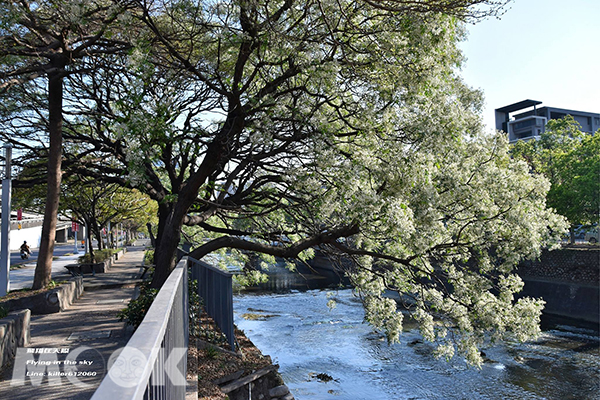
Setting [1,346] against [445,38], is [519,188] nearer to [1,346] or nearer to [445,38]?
[445,38]

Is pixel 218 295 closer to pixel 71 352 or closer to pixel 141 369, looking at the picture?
pixel 71 352

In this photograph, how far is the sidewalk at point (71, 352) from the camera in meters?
5.91

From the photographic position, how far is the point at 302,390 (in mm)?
14609

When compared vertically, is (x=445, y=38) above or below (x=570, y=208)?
above

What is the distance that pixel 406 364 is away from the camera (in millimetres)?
17688

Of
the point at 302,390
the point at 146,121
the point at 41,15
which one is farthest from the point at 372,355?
the point at 41,15

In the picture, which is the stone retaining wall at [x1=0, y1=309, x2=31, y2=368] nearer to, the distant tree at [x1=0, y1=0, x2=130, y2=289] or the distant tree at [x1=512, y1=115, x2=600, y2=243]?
the distant tree at [x1=0, y1=0, x2=130, y2=289]

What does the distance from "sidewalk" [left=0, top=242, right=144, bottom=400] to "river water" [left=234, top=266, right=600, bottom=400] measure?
6348 millimetres

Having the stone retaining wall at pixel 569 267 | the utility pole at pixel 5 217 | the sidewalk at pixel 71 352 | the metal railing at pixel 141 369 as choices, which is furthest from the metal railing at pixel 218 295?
the stone retaining wall at pixel 569 267

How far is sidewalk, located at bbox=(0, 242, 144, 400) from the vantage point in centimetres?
591

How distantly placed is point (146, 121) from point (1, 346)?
163 inches

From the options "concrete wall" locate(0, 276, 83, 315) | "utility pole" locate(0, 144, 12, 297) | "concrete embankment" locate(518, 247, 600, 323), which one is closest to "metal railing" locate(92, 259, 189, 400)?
"concrete wall" locate(0, 276, 83, 315)

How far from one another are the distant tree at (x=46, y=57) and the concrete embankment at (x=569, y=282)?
25.7 meters

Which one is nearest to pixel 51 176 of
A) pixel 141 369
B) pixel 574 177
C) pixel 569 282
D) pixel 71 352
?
pixel 71 352
